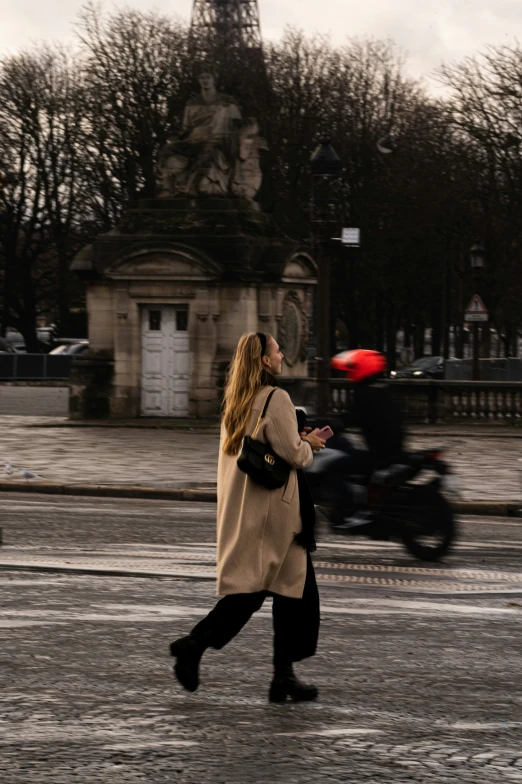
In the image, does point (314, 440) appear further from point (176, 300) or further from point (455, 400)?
point (455, 400)

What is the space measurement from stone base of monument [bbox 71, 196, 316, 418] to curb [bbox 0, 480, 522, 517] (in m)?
13.5

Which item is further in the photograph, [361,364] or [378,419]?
[361,364]

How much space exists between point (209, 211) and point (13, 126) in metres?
30.9

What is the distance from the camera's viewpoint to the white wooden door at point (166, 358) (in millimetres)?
32531

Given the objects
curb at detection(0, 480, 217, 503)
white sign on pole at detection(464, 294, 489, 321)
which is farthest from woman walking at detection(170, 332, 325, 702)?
white sign on pole at detection(464, 294, 489, 321)

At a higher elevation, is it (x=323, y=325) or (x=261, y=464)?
(x=323, y=325)

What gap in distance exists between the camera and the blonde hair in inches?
269

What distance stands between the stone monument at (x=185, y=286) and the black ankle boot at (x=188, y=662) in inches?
985

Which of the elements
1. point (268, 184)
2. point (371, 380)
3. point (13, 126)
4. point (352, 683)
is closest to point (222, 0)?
point (13, 126)

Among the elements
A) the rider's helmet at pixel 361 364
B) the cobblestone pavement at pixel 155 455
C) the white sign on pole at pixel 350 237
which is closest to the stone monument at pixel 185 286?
the cobblestone pavement at pixel 155 455

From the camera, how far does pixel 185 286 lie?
32.1 metres

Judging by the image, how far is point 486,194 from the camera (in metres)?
49.4

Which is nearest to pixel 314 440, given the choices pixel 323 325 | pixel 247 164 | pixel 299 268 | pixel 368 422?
pixel 368 422

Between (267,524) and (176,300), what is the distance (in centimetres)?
2566
